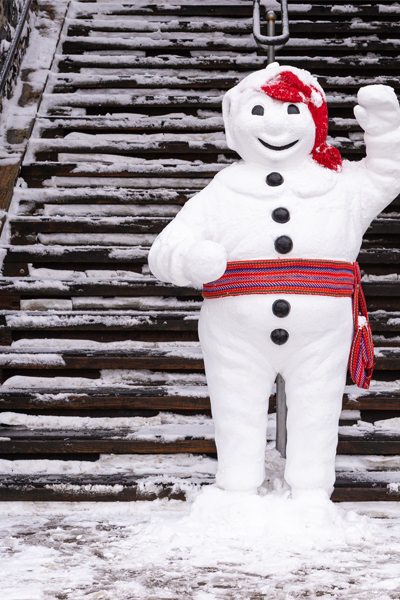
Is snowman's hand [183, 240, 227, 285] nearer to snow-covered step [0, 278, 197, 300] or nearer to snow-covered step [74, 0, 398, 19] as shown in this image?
snow-covered step [0, 278, 197, 300]

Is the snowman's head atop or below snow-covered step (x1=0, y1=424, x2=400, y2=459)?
atop

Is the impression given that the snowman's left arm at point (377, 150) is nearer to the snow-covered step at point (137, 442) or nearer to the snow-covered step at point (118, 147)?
the snow-covered step at point (137, 442)

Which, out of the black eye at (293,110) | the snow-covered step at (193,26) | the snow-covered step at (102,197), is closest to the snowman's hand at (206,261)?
the black eye at (293,110)

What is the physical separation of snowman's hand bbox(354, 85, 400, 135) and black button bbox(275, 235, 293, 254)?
1.52ft

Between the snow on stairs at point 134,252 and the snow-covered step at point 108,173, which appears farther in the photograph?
the snow-covered step at point 108,173

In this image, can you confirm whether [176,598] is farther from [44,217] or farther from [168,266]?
[44,217]

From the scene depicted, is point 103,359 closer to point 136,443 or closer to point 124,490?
point 136,443

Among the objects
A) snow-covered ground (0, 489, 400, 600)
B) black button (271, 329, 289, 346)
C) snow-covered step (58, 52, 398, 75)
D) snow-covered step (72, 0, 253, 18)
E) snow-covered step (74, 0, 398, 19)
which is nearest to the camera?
snow-covered ground (0, 489, 400, 600)

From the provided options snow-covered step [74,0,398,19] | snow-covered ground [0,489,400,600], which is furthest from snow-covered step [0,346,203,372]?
snow-covered step [74,0,398,19]

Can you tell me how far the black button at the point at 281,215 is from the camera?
2166mm

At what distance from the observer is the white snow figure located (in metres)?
2.17

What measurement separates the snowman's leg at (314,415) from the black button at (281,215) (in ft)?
1.33

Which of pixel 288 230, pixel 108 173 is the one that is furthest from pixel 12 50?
pixel 288 230

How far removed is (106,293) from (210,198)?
1.42 meters
